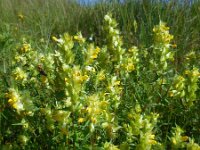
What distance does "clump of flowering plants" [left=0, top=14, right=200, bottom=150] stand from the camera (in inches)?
55.7

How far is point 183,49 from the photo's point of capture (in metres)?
3.37

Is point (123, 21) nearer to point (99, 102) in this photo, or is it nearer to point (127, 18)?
point (127, 18)

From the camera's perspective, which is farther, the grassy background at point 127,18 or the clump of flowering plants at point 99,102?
the grassy background at point 127,18

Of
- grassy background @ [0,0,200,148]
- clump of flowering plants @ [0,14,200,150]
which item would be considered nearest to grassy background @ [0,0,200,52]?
grassy background @ [0,0,200,148]

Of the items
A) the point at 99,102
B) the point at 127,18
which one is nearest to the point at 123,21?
the point at 127,18

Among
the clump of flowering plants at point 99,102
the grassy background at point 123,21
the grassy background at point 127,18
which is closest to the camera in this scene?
the clump of flowering plants at point 99,102

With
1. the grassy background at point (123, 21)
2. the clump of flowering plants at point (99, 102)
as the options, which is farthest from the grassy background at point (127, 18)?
the clump of flowering plants at point (99, 102)

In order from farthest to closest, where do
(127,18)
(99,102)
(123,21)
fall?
(127,18) < (123,21) < (99,102)

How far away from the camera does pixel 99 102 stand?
1.40 metres

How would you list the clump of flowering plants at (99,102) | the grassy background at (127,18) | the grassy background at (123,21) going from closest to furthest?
1. the clump of flowering plants at (99,102)
2. the grassy background at (123,21)
3. the grassy background at (127,18)

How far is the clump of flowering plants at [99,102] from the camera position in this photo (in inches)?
55.7

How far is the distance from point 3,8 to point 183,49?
2.99 m

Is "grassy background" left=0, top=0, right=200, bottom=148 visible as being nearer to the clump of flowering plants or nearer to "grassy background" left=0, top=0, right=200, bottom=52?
"grassy background" left=0, top=0, right=200, bottom=52

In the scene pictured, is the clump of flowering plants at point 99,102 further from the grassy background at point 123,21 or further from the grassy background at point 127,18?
the grassy background at point 127,18
